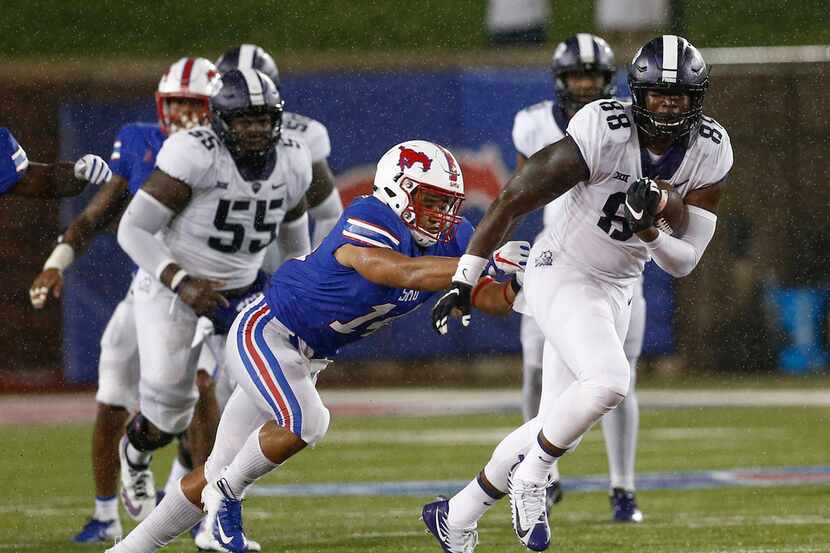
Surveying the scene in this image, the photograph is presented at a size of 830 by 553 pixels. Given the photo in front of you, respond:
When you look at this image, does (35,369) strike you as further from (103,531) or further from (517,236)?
(103,531)

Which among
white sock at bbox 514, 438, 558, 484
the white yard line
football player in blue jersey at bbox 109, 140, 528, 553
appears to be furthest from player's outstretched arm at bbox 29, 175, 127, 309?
the white yard line

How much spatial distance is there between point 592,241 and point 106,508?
214cm

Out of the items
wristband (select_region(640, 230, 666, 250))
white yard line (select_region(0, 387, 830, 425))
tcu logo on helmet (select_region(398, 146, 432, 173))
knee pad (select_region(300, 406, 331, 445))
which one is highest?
tcu logo on helmet (select_region(398, 146, 432, 173))

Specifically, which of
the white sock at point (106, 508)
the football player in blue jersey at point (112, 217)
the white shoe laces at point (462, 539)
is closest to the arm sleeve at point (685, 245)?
the white shoe laces at point (462, 539)

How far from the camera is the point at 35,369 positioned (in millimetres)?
11359

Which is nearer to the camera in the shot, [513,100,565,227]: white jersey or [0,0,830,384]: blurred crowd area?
[513,100,565,227]: white jersey

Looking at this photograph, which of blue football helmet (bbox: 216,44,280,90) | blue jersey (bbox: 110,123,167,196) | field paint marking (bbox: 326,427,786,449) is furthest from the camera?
field paint marking (bbox: 326,427,786,449)

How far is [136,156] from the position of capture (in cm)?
605

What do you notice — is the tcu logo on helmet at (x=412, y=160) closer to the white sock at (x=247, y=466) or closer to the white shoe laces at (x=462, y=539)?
the white sock at (x=247, y=466)

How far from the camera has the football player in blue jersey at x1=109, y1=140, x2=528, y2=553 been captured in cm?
459

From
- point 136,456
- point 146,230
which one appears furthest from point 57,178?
point 136,456

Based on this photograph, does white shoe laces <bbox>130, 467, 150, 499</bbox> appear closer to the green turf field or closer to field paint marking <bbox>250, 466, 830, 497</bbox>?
the green turf field

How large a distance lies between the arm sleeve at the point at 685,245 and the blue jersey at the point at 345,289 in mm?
608

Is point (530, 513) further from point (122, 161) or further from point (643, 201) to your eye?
point (122, 161)
